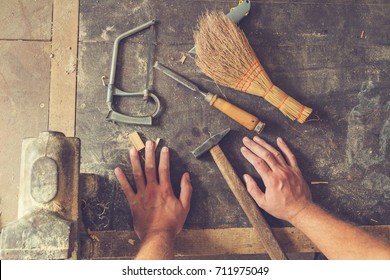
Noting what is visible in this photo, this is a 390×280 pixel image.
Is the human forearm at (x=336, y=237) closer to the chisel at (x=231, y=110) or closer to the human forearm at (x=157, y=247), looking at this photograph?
the chisel at (x=231, y=110)

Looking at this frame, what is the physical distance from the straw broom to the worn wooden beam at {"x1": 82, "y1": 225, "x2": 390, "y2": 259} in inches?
25.2

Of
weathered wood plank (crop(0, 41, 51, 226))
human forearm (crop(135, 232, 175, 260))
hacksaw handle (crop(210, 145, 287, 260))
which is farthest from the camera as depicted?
weathered wood plank (crop(0, 41, 51, 226))

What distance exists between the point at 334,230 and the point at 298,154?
0.44 m

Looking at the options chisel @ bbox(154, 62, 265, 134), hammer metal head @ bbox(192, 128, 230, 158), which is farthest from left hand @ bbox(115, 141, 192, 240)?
chisel @ bbox(154, 62, 265, 134)

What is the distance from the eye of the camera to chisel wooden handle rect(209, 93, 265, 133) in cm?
190

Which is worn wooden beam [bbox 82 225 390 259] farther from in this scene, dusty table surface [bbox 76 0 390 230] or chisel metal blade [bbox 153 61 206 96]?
chisel metal blade [bbox 153 61 206 96]

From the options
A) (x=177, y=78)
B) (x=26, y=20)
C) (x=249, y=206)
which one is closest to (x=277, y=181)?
(x=249, y=206)

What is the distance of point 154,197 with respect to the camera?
187 cm

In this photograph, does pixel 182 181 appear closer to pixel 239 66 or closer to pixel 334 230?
pixel 239 66

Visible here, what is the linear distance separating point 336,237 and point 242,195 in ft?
1.63

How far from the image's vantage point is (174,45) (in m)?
1.99

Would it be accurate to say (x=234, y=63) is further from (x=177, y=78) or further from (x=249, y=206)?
(x=249, y=206)

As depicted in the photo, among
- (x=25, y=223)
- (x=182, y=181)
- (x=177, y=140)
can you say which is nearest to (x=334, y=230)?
(x=182, y=181)

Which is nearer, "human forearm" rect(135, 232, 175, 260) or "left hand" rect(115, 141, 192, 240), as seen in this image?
"human forearm" rect(135, 232, 175, 260)
